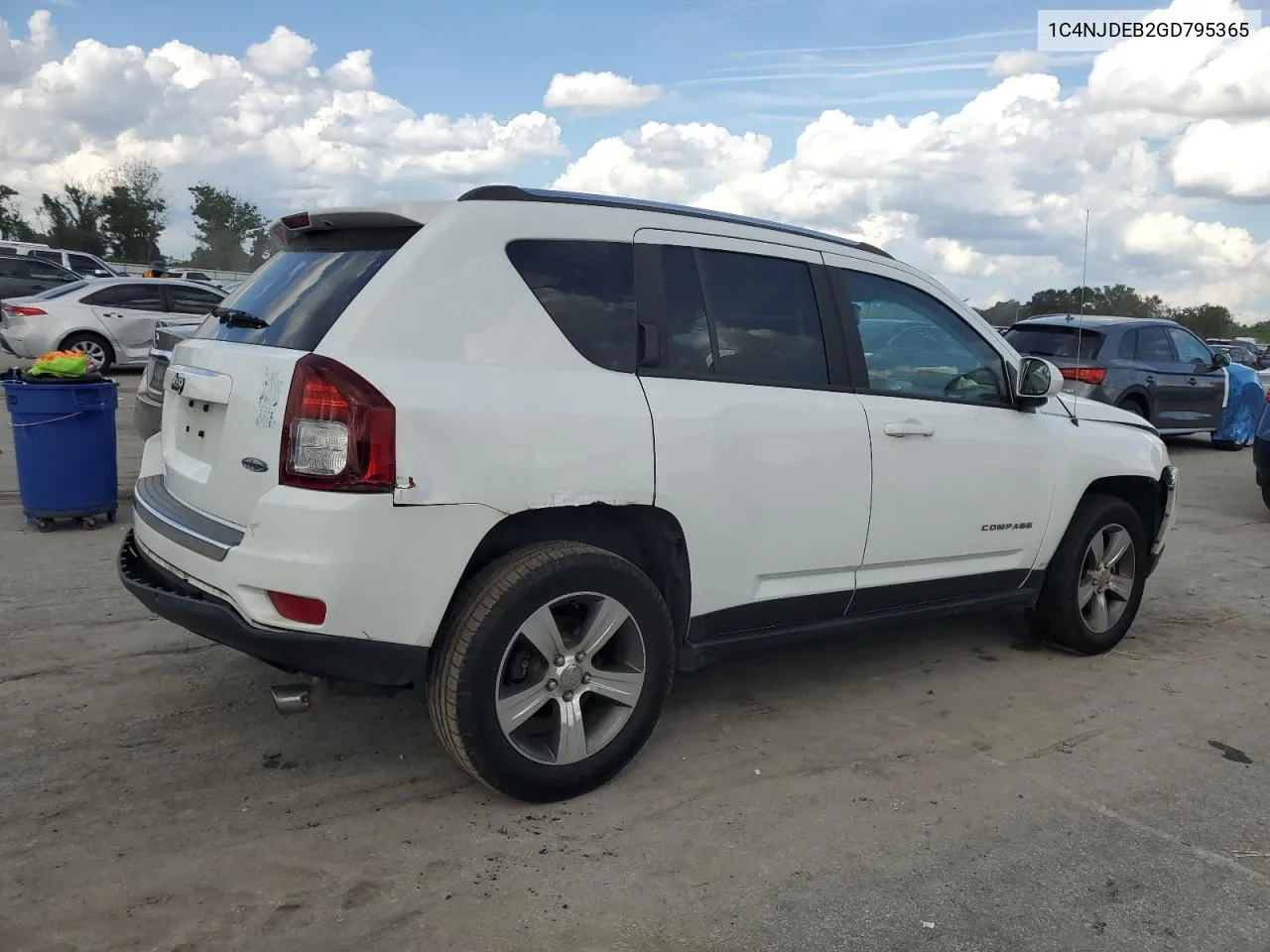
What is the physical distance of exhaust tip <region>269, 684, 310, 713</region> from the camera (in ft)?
10.7

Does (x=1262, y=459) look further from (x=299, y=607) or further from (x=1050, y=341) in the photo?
(x=299, y=607)

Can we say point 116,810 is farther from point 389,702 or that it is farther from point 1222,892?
point 1222,892

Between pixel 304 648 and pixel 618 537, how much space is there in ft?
3.57

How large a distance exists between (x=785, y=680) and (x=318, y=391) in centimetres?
263

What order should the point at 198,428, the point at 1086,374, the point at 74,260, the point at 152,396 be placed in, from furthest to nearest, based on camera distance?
the point at 74,260 → the point at 1086,374 → the point at 152,396 → the point at 198,428

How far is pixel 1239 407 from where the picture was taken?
14.5 meters

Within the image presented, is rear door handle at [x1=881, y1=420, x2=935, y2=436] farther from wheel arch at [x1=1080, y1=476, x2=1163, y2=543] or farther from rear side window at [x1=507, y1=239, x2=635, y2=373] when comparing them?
wheel arch at [x1=1080, y1=476, x2=1163, y2=543]

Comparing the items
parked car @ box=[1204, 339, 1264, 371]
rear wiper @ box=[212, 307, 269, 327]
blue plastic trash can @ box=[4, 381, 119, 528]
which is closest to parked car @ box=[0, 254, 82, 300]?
blue plastic trash can @ box=[4, 381, 119, 528]

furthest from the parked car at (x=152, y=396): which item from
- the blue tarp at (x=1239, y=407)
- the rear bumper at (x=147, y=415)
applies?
the blue tarp at (x=1239, y=407)

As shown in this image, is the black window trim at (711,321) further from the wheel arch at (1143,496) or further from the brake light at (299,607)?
the wheel arch at (1143,496)

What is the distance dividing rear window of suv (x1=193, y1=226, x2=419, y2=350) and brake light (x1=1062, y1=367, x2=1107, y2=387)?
9.61 m

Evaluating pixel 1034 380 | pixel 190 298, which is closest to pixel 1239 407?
pixel 1034 380

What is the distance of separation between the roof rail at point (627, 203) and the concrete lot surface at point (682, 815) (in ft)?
6.36

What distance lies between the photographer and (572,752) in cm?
341
